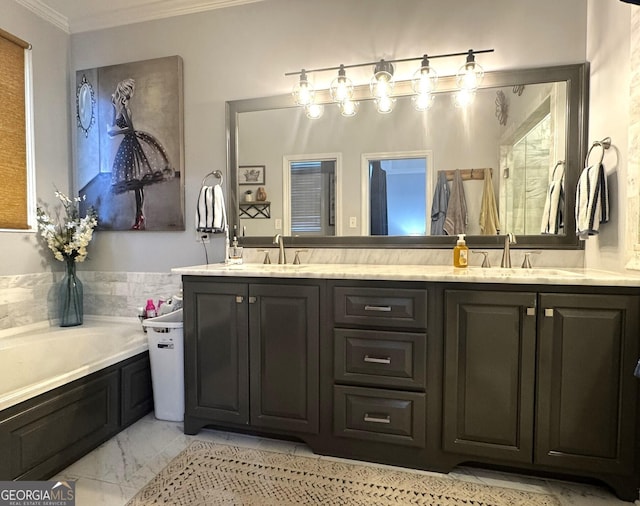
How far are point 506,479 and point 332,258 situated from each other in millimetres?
1481

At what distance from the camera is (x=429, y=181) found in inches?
88.1

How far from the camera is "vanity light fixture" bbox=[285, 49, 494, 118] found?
2.14 metres

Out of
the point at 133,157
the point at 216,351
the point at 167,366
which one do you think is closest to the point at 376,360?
the point at 216,351

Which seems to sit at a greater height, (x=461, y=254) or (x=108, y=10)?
(x=108, y=10)

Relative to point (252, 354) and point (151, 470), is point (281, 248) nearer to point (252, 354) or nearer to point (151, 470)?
point (252, 354)

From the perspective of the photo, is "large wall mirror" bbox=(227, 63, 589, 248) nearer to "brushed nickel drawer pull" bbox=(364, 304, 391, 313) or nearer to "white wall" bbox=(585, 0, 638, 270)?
"white wall" bbox=(585, 0, 638, 270)

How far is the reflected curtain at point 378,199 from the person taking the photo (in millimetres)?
2307

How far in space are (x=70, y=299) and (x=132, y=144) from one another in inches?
49.6

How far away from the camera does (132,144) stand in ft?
9.13

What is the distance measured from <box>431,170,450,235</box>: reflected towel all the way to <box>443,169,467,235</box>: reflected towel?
3 cm

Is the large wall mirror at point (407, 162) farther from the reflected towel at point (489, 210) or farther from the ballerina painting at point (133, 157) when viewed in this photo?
the ballerina painting at point (133, 157)

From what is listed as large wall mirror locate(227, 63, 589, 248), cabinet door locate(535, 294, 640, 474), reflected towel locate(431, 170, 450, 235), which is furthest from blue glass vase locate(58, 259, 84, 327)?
cabinet door locate(535, 294, 640, 474)

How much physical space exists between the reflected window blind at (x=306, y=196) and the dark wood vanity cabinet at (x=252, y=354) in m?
0.66

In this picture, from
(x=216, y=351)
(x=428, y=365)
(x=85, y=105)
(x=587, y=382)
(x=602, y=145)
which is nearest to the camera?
(x=587, y=382)
